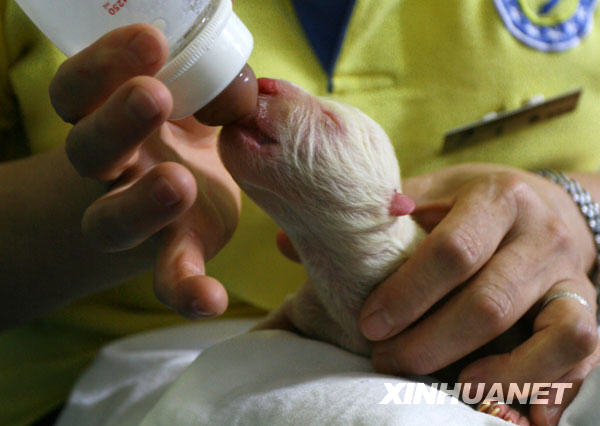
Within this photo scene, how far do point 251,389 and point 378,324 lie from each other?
0.16m

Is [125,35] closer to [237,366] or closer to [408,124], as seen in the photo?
[237,366]

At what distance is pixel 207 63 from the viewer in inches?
21.2

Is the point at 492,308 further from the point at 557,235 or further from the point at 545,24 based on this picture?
the point at 545,24

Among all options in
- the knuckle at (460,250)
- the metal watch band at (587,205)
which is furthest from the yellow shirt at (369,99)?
the knuckle at (460,250)

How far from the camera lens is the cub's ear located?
0.76 meters

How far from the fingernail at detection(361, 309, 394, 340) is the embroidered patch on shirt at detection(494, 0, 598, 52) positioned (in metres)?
0.53

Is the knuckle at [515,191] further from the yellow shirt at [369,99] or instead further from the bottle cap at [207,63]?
the bottle cap at [207,63]

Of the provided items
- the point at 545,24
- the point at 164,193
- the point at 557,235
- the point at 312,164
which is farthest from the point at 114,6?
the point at 545,24

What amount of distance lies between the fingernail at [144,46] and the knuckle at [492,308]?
0.44 metres

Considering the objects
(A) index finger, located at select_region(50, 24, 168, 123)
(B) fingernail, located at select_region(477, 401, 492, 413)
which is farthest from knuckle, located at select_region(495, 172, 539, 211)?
(A) index finger, located at select_region(50, 24, 168, 123)

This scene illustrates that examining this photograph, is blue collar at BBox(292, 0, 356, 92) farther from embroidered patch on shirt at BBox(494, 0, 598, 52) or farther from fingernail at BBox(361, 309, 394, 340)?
fingernail at BBox(361, 309, 394, 340)

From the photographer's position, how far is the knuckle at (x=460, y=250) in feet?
2.32

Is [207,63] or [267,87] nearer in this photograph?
[207,63]

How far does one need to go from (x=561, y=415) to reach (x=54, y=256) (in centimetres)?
65
